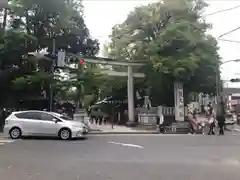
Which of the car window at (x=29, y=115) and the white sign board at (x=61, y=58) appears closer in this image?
the car window at (x=29, y=115)

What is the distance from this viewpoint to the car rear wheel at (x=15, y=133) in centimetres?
1925

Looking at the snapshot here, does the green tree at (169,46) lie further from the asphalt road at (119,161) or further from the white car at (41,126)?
the asphalt road at (119,161)

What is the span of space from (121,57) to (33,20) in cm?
1014

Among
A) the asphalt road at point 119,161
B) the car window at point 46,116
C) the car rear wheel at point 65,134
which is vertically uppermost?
the car window at point 46,116

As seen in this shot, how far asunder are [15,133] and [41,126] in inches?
54.3

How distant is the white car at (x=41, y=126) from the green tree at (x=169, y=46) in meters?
12.2

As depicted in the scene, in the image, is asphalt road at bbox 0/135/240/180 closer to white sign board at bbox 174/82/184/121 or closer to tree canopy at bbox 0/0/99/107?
tree canopy at bbox 0/0/99/107

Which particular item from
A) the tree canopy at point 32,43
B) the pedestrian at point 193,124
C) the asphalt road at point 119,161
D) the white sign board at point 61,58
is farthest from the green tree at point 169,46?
the asphalt road at point 119,161

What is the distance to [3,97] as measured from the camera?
30422 millimetres

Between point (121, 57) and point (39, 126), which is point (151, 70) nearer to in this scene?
point (121, 57)

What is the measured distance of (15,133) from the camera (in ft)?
63.3

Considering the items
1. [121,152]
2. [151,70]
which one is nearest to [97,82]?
[151,70]

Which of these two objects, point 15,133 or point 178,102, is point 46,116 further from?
point 178,102

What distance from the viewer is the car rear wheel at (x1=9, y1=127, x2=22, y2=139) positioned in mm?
19250
